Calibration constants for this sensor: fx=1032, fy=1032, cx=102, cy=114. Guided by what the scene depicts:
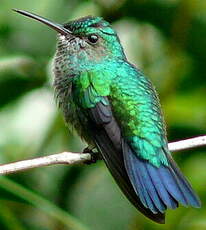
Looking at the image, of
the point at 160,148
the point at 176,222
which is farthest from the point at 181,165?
the point at 160,148

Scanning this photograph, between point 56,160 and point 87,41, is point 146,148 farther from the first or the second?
point 87,41

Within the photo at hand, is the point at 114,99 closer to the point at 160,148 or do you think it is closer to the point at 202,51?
the point at 160,148

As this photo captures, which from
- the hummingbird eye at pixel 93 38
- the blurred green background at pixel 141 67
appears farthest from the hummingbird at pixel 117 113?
the blurred green background at pixel 141 67

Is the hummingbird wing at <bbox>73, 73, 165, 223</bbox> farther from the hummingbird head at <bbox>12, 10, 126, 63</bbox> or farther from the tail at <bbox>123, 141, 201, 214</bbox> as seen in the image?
the hummingbird head at <bbox>12, 10, 126, 63</bbox>

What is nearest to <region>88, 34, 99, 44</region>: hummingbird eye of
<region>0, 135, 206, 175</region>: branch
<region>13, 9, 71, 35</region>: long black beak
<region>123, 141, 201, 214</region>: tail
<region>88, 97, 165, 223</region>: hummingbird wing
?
<region>13, 9, 71, 35</region>: long black beak

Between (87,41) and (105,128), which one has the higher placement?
(87,41)

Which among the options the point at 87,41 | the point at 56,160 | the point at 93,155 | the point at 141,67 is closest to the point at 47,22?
the point at 87,41
